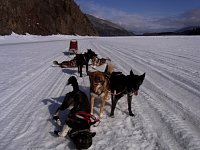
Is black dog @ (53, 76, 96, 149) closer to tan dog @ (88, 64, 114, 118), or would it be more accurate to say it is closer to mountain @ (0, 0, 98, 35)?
tan dog @ (88, 64, 114, 118)

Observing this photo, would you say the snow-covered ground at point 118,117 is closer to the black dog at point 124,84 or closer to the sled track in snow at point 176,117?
the sled track in snow at point 176,117

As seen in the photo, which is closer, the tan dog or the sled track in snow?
the sled track in snow

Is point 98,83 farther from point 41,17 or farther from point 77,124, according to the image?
point 41,17

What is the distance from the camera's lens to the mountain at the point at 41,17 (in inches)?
1690

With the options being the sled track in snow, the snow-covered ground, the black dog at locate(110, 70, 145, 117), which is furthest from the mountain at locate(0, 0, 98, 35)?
the black dog at locate(110, 70, 145, 117)

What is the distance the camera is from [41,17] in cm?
5806

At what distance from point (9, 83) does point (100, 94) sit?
4.51 meters

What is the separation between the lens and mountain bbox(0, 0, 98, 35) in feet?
141

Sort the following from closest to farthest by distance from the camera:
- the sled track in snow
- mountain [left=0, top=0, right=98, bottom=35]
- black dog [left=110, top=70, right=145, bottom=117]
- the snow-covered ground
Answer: the snow-covered ground < the sled track in snow < black dog [left=110, top=70, right=145, bottom=117] < mountain [left=0, top=0, right=98, bottom=35]

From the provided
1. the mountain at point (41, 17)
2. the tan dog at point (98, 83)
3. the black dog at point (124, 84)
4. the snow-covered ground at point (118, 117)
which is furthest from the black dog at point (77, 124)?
the mountain at point (41, 17)

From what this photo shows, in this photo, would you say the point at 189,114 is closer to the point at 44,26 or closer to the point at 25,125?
the point at 25,125

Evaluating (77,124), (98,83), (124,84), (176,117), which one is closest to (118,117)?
(124,84)

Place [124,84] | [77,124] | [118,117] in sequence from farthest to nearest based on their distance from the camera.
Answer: [118,117] < [124,84] < [77,124]

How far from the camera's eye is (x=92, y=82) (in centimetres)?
534
